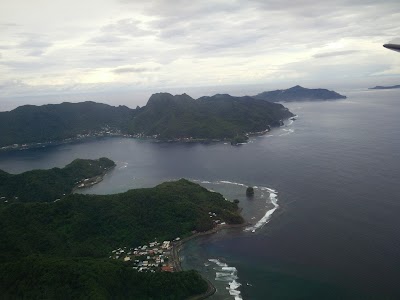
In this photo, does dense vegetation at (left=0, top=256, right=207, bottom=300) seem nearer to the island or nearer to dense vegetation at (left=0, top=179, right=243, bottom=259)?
the island

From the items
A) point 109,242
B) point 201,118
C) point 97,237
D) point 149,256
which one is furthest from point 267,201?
point 201,118

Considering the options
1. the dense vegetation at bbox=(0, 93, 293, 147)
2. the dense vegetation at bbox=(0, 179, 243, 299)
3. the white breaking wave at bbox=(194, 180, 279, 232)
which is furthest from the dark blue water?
the dense vegetation at bbox=(0, 93, 293, 147)

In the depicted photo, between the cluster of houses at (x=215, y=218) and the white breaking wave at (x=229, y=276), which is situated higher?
the cluster of houses at (x=215, y=218)

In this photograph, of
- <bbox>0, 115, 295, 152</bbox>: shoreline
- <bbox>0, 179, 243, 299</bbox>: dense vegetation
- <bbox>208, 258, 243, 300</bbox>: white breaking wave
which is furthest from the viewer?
<bbox>0, 115, 295, 152</bbox>: shoreline

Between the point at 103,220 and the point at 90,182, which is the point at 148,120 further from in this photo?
the point at 103,220

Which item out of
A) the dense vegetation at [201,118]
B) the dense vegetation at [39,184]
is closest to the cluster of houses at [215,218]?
the dense vegetation at [39,184]

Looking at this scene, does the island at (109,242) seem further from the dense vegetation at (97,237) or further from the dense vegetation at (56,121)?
the dense vegetation at (56,121)
